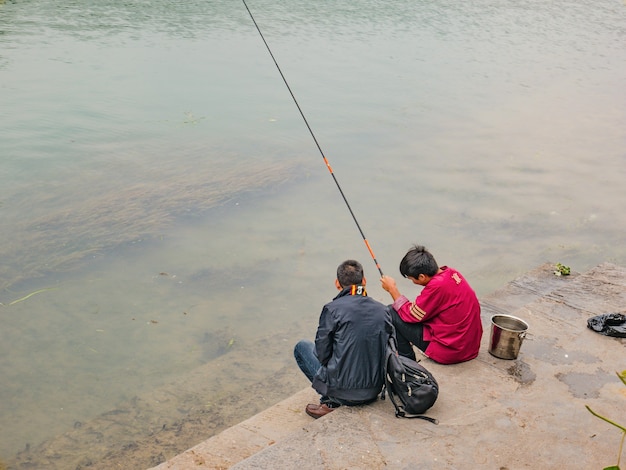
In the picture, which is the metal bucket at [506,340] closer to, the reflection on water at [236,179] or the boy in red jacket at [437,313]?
the boy in red jacket at [437,313]

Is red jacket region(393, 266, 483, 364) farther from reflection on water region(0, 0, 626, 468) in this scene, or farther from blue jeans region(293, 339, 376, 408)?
reflection on water region(0, 0, 626, 468)

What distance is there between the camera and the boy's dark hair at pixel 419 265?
401 cm

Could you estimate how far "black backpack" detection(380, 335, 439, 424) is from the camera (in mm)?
3561

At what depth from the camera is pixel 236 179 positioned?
8070 mm

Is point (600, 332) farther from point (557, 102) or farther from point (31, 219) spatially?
point (557, 102)

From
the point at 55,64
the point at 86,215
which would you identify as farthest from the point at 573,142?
the point at 55,64

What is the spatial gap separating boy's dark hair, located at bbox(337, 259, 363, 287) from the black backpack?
13.4 inches

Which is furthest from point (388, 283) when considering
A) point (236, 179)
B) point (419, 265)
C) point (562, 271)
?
point (236, 179)

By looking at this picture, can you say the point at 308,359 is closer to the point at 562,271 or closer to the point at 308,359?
the point at 308,359

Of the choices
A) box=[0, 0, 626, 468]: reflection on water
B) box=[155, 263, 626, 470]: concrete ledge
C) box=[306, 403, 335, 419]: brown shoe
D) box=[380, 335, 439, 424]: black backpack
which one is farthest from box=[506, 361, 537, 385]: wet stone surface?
box=[0, 0, 626, 468]: reflection on water

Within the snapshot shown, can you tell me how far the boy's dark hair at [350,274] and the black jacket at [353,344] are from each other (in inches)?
1.4

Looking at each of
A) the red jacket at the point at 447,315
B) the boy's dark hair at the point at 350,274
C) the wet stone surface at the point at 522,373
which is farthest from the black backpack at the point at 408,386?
the wet stone surface at the point at 522,373

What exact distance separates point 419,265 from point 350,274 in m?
0.56

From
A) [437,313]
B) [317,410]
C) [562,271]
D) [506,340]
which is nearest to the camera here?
[317,410]
